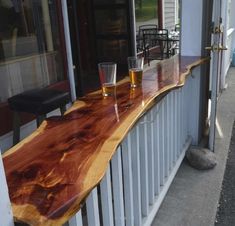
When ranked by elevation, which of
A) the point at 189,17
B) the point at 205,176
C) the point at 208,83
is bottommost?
the point at 205,176

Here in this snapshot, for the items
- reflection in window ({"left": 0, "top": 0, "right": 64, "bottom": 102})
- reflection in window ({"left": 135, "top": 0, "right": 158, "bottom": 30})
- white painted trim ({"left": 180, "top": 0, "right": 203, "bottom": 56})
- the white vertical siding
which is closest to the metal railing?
white painted trim ({"left": 180, "top": 0, "right": 203, "bottom": 56})

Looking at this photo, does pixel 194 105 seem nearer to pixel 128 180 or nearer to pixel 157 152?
pixel 157 152

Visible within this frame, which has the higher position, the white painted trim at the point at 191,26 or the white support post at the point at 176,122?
the white painted trim at the point at 191,26

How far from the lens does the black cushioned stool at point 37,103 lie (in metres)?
1.93

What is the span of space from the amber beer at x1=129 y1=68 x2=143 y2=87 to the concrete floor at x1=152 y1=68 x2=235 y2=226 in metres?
0.94

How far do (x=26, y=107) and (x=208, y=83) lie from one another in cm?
211

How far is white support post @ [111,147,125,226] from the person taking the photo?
1.44m

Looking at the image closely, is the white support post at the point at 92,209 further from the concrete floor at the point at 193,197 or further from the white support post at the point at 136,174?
the concrete floor at the point at 193,197

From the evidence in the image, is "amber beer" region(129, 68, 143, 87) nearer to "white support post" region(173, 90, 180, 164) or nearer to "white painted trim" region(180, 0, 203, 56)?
"white support post" region(173, 90, 180, 164)

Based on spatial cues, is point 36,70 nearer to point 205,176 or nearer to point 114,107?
point 114,107

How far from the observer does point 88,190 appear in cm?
89

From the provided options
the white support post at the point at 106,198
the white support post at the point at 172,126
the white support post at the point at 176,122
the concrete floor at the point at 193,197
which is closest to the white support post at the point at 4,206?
the white support post at the point at 106,198

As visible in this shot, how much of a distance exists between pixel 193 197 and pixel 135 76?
43.9 inches

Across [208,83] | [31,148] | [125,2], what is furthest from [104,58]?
[31,148]
